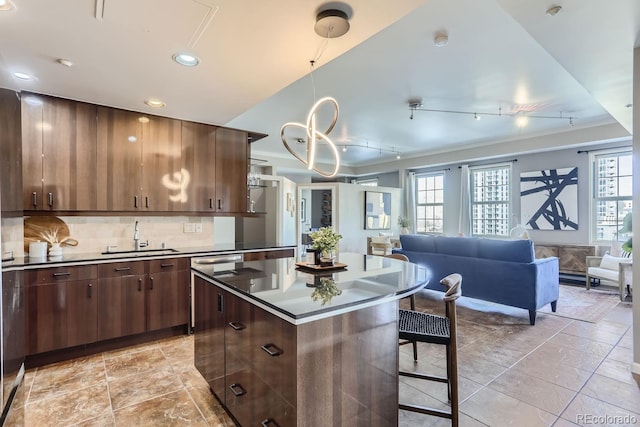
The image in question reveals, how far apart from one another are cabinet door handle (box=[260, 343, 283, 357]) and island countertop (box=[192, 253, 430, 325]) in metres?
0.16

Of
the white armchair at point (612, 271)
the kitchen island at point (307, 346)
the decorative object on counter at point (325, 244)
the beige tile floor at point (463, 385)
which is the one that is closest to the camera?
the kitchen island at point (307, 346)

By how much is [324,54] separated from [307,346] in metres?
1.93

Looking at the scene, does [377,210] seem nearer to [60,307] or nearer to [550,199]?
[550,199]

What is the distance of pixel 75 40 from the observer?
6.73 feet

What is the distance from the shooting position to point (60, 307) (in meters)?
2.76

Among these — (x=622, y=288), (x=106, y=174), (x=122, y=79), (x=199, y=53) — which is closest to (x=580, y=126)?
(x=622, y=288)

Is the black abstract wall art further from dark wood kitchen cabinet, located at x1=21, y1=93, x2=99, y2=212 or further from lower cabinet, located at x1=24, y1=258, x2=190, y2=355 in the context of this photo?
dark wood kitchen cabinet, located at x1=21, y1=93, x2=99, y2=212

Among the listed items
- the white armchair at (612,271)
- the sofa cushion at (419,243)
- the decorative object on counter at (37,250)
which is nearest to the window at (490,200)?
the white armchair at (612,271)

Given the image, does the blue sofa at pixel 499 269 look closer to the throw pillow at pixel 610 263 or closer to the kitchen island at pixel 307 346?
the throw pillow at pixel 610 263

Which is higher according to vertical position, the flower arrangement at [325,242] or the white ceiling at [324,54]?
the white ceiling at [324,54]

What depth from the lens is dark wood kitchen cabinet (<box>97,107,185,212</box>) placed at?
330 cm

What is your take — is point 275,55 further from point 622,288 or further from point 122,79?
point 622,288

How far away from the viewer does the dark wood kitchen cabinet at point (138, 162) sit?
3.30 metres

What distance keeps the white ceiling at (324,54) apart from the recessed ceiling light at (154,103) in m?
0.07
